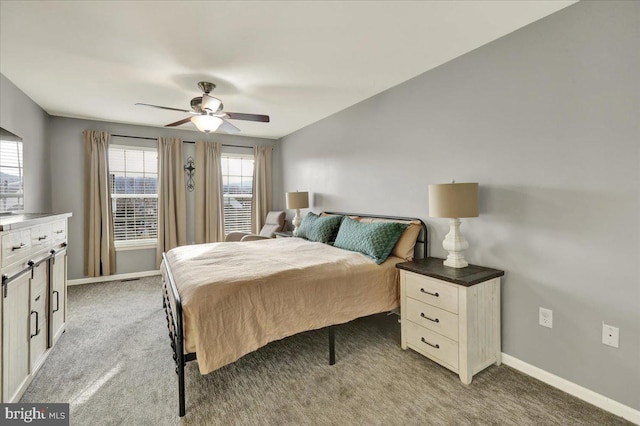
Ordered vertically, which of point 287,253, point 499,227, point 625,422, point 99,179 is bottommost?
point 625,422

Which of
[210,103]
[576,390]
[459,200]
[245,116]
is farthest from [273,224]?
[576,390]

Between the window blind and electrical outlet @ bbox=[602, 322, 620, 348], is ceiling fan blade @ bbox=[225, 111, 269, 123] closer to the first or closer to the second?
the window blind

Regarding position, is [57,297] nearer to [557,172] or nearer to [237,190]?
[237,190]

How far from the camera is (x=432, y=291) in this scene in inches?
89.0

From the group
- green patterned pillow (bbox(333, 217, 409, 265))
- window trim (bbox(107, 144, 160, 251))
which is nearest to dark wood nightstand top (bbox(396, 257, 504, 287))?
green patterned pillow (bbox(333, 217, 409, 265))

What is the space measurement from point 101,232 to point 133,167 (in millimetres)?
1150

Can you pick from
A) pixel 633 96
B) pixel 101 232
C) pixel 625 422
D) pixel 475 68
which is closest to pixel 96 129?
pixel 101 232

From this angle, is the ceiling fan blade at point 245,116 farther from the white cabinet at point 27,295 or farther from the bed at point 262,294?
the white cabinet at point 27,295

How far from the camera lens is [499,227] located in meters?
2.33

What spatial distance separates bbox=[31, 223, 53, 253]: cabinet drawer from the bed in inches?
33.6

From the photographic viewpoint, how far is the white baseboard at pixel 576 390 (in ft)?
5.61

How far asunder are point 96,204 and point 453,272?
16.4 feet

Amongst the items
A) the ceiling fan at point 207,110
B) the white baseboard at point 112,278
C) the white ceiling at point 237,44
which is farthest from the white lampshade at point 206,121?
the white baseboard at point 112,278

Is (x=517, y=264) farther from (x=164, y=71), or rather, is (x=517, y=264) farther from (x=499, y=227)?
(x=164, y=71)
